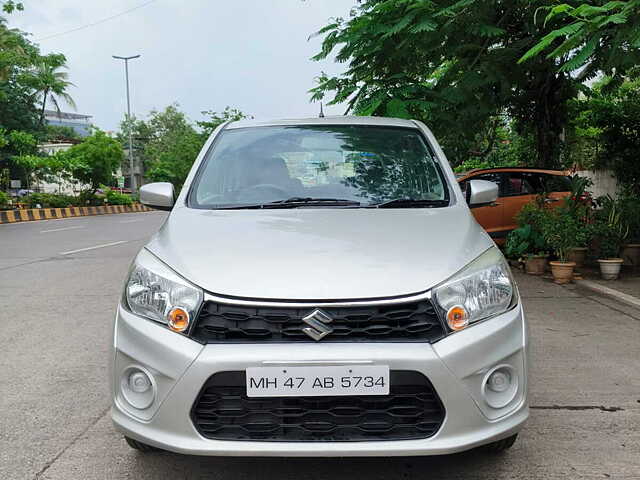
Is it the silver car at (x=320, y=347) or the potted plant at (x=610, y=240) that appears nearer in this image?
the silver car at (x=320, y=347)

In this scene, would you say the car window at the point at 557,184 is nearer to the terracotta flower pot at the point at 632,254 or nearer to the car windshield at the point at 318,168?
the terracotta flower pot at the point at 632,254

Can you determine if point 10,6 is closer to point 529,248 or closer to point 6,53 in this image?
point 6,53

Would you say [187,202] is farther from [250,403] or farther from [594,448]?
[594,448]

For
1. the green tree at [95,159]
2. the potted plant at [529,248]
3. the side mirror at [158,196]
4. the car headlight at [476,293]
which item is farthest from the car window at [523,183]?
the green tree at [95,159]

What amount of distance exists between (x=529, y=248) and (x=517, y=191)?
1.96 m

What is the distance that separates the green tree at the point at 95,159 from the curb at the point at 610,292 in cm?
2789

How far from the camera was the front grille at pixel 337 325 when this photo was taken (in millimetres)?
2357

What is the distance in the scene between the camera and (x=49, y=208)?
1110 inches

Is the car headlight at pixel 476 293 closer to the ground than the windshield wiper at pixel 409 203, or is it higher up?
closer to the ground

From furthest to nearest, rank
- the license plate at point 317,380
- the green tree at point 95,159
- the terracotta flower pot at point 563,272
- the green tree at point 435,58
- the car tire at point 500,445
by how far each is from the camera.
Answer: the green tree at point 95,159 → the terracotta flower pot at point 563,272 → the green tree at point 435,58 → the car tire at point 500,445 → the license plate at point 317,380

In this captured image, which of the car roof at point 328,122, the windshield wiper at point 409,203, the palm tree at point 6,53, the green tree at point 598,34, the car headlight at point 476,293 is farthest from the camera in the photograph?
the palm tree at point 6,53

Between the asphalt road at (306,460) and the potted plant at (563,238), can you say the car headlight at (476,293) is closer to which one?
the asphalt road at (306,460)

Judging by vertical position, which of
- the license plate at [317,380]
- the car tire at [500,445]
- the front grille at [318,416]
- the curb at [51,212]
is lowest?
the curb at [51,212]

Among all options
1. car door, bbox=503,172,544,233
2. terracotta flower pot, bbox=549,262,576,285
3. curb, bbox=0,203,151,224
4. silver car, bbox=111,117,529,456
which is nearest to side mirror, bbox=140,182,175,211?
silver car, bbox=111,117,529,456
